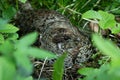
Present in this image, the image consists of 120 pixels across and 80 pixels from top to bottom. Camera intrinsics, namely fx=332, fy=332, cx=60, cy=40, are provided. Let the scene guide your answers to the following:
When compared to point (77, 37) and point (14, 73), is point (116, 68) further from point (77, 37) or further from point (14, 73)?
point (77, 37)

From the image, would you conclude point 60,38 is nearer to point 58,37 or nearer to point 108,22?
point 58,37

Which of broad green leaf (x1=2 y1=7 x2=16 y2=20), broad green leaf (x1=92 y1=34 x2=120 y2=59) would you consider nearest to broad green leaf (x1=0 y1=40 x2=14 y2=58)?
broad green leaf (x1=92 y1=34 x2=120 y2=59)

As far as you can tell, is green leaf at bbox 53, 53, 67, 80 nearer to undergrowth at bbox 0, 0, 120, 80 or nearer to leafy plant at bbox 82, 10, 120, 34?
undergrowth at bbox 0, 0, 120, 80

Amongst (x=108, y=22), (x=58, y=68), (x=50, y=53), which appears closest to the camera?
(x=50, y=53)

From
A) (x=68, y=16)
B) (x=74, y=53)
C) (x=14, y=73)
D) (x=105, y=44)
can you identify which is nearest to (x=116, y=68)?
(x=105, y=44)

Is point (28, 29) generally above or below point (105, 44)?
below

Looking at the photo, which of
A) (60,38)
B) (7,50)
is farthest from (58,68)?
(7,50)
